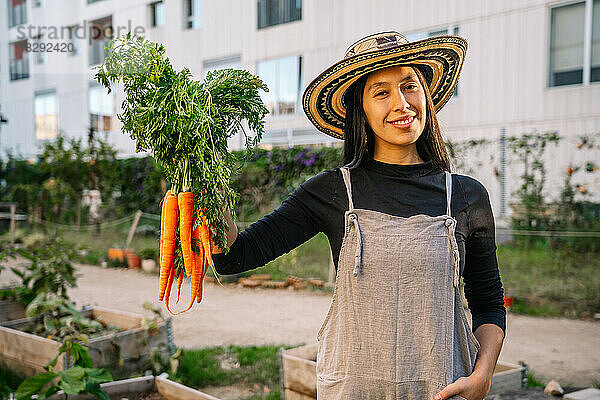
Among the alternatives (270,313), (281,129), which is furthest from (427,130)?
(281,129)

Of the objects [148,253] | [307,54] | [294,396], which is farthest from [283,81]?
[294,396]

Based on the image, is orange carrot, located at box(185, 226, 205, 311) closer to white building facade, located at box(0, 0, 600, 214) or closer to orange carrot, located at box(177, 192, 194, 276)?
orange carrot, located at box(177, 192, 194, 276)

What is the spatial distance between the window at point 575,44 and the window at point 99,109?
37.2 ft

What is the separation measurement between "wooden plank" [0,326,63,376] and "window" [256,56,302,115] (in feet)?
29.5

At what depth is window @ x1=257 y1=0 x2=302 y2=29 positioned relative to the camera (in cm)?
1187

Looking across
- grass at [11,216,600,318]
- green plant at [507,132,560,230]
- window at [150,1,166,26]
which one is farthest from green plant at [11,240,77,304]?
window at [150,1,166,26]

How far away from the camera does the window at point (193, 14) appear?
13773 millimetres

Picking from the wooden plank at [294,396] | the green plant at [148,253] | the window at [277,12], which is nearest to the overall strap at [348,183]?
the wooden plank at [294,396]

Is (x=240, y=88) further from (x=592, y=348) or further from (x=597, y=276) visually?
(x=597, y=276)

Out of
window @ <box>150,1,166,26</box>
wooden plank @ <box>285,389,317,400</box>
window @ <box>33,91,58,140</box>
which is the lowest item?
wooden plank @ <box>285,389,317,400</box>

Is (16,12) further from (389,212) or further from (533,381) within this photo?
(389,212)

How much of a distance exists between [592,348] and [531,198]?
219 cm

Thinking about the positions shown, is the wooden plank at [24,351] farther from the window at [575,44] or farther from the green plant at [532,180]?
the window at [575,44]

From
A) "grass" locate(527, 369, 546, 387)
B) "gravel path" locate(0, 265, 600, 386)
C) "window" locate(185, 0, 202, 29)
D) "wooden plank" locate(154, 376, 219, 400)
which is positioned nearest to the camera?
"wooden plank" locate(154, 376, 219, 400)
